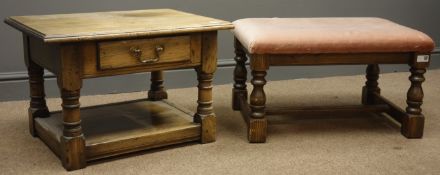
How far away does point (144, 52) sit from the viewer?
70.6 inches

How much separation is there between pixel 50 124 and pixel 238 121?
0.69 m

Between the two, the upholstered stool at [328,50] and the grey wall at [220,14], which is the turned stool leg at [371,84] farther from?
the grey wall at [220,14]

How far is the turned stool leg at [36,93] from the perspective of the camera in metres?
2.01

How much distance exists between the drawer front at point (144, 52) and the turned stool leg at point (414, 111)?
0.78 metres

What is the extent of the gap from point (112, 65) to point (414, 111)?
1.05m

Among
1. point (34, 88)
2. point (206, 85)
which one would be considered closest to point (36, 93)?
point (34, 88)

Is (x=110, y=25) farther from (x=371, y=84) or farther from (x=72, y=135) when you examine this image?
(x=371, y=84)

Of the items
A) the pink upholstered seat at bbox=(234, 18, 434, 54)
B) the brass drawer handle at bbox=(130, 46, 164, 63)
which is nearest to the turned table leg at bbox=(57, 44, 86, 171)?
the brass drawer handle at bbox=(130, 46, 164, 63)

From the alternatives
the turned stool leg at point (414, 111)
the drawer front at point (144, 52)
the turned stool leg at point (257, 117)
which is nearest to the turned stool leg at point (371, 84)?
the turned stool leg at point (414, 111)

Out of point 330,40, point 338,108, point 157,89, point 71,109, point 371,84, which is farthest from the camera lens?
point 371,84

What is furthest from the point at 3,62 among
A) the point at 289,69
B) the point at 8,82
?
the point at 289,69

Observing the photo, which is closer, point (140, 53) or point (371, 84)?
point (140, 53)

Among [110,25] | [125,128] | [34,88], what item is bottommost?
[125,128]

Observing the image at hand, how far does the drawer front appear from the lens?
1.73 meters
